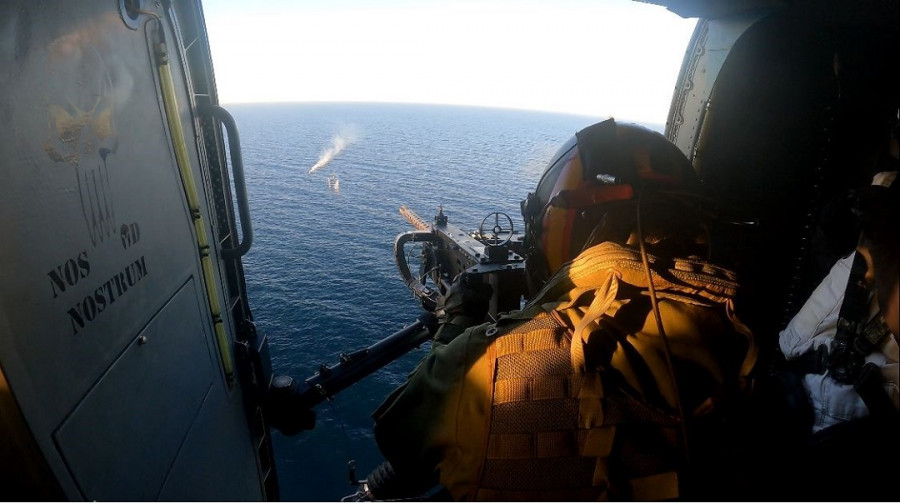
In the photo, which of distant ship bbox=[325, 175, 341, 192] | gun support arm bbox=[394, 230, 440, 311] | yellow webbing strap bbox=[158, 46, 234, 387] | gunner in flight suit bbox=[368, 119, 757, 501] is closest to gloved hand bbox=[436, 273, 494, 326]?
gunner in flight suit bbox=[368, 119, 757, 501]

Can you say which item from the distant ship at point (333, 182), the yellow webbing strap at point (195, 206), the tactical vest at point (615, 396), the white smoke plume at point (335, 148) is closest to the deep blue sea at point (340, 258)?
the distant ship at point (333, 182)


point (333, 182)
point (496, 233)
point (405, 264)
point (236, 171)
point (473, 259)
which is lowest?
point (333, 182)

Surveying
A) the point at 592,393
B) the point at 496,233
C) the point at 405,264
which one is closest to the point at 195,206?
the point at 592,393

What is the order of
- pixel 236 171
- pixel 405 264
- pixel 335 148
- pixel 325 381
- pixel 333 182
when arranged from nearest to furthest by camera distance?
pixel 236 171
pixel 325 381
pixel 405 264
pixel 333 182
pixel 335 148

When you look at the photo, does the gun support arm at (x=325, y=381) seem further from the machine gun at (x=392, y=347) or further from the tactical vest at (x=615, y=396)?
the tactical vest at (x=615, y=396)

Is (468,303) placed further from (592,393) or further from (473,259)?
(473,259)

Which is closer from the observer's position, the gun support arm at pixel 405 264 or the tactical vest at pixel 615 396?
the tactical vest at pixel 615 396

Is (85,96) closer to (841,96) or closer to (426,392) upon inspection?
(426,392)
